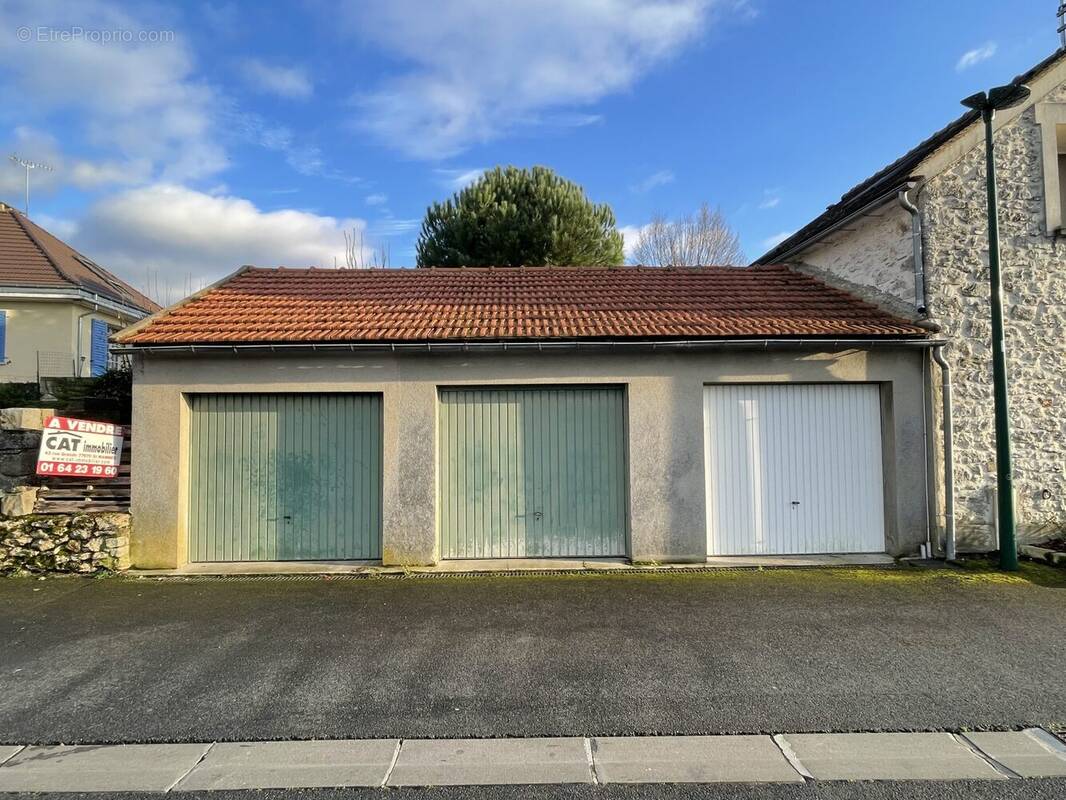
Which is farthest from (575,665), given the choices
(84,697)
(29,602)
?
(29,602)

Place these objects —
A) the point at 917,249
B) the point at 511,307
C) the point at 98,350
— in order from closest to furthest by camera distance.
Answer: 1. the point at 917,249
2. the point at 511,307
3. the point at 98,350

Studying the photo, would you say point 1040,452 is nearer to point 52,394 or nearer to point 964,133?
point 964,133

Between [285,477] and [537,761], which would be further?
[285,477]

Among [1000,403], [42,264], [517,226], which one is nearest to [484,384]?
[1000,403]

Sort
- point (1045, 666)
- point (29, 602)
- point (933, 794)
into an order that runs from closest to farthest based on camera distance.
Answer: point (933, 794), point (1045, 666), point (29, 602)

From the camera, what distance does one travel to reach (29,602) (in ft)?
18.6

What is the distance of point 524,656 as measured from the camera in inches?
169

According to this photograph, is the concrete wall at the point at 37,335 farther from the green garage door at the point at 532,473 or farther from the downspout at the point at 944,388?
the downspout at the point at 944,388

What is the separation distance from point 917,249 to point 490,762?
311 inches

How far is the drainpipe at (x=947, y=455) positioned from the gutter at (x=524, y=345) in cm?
37

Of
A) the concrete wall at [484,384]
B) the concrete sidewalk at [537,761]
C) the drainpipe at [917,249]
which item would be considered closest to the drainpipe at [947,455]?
the concrete wall at [484,384]

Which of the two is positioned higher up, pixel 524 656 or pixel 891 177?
pixel 891 177

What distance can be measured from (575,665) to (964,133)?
828cm

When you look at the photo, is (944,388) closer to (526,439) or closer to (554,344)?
(554,344)
